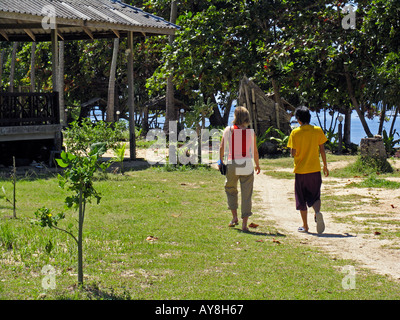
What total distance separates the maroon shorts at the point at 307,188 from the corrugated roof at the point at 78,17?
837 cm

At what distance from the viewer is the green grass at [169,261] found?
4.88 meters

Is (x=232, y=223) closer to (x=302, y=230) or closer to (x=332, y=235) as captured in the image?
(x=302, y=230)

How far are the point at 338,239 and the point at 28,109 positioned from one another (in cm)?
1098

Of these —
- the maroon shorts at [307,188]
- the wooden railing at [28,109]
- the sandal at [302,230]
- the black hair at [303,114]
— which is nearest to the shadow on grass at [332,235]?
the sandal at [302,230]

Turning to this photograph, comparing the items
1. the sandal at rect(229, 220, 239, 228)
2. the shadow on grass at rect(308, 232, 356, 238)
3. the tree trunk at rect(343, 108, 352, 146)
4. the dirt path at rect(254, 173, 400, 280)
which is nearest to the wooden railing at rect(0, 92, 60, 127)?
the dirt path at rect(254, 173, 400, 280)

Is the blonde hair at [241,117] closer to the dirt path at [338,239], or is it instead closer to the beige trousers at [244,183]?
the beige trousers at [244,183]

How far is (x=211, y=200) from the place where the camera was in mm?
10438

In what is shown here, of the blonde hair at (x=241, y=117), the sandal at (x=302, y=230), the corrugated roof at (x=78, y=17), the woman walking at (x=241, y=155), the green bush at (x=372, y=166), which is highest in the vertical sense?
the corrugated roof at (x=78, y=17)

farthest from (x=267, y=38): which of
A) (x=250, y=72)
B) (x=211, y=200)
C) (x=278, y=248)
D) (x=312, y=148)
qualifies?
(x=278, y=248)

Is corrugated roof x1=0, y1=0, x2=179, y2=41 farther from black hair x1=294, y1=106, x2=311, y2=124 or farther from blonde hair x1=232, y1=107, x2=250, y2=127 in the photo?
black hair x1=294, y1=106, x2=311, y2=124

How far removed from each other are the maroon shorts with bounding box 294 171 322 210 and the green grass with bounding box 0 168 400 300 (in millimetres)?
576

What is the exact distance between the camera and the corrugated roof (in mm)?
13242
